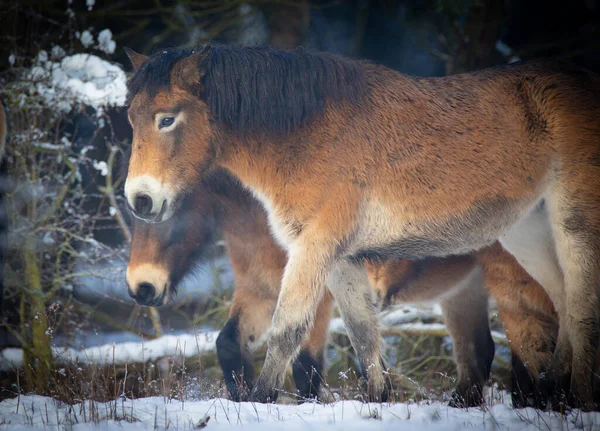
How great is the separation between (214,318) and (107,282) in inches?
51.1

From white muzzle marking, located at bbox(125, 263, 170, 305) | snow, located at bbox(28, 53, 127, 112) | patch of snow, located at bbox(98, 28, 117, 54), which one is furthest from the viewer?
patch of snow, located at bbox(98, 28, 117, 54)

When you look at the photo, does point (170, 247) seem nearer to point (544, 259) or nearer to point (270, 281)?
point (270, 281)

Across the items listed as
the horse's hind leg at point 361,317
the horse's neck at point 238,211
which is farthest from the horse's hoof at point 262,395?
the horse's neck at point 238,211

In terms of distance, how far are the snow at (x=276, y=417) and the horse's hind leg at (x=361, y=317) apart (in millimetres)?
500

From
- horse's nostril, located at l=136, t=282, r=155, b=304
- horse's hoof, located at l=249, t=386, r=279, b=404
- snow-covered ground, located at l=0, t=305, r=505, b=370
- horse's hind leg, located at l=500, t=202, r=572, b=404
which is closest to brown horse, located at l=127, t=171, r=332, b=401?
horse's nostril, located at l=136, t=282, r=155, b=304

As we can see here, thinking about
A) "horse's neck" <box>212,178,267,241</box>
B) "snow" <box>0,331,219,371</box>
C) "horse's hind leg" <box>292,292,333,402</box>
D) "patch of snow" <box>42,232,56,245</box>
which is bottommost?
"snow" <box>0,331,219,371</box>

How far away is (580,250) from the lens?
A: 13.6 feet

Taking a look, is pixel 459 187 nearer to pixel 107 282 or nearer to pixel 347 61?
pixel 347 61

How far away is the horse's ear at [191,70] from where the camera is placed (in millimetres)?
3865

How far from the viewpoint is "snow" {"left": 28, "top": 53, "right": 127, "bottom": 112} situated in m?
6.17

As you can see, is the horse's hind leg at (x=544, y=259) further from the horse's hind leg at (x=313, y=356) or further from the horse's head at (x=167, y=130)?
the horse's head at (x=167, y=130)

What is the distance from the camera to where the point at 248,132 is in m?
4.00

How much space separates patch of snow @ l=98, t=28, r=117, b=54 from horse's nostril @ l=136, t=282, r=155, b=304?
2950 millimetres

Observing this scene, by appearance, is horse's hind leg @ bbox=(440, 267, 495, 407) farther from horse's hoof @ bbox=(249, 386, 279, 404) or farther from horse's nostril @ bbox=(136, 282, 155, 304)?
horse's nostril @ bbox=(136, 282, 155, 304)
